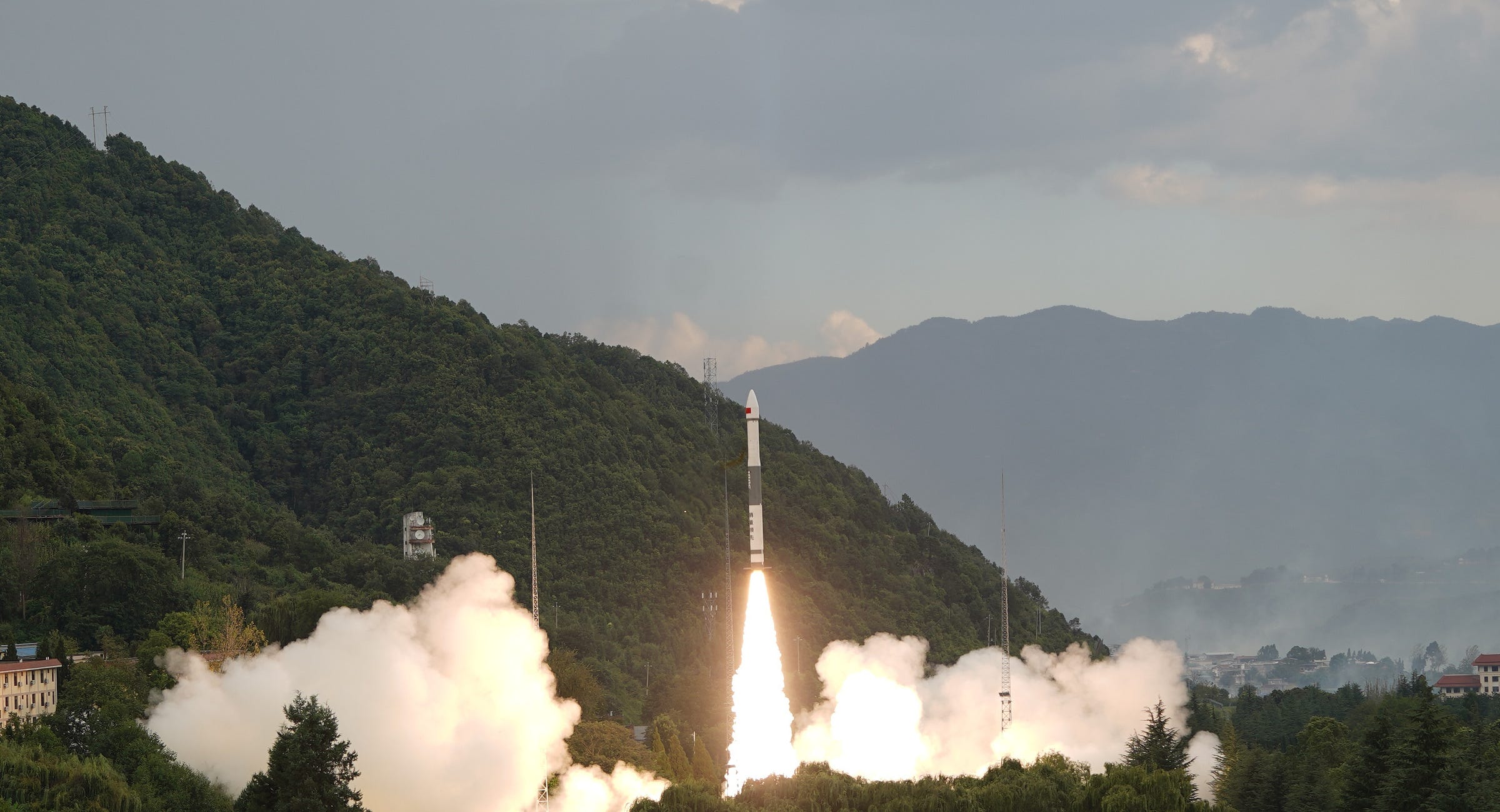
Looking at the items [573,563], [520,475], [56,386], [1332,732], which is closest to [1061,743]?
[1332,732]

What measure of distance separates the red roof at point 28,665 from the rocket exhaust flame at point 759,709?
30375mm

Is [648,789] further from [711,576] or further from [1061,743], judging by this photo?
[711,576]

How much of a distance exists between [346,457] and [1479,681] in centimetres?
11658

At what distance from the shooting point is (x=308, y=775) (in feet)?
220

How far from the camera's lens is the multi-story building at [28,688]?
3292 inches

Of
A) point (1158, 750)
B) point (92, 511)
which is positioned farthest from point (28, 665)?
point (1158, 750)

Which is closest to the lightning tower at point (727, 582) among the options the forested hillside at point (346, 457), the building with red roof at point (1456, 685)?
the forested hillside at point (346, 457)

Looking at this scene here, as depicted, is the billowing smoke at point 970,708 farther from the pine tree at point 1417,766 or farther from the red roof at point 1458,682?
the red roof at point 1458,682

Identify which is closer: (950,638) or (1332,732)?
(1332,732)

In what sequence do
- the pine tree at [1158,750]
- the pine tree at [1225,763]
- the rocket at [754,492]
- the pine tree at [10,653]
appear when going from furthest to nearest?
1. the pine tree at [1225,763]
2. the pine tree at [1158,750]
3. the pine tree at [10,653]
4. the rocket at [754,492]

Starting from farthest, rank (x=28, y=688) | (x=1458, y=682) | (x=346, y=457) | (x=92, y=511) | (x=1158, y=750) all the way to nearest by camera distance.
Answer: (x=1458, y=682) < (x=346, y=457) < (x=92, y=511) < (x=1158, y=750) < (x=28, y=688)

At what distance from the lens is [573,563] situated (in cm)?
13600

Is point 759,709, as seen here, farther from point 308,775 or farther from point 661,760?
point 308,775

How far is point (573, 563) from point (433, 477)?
1383 cm
